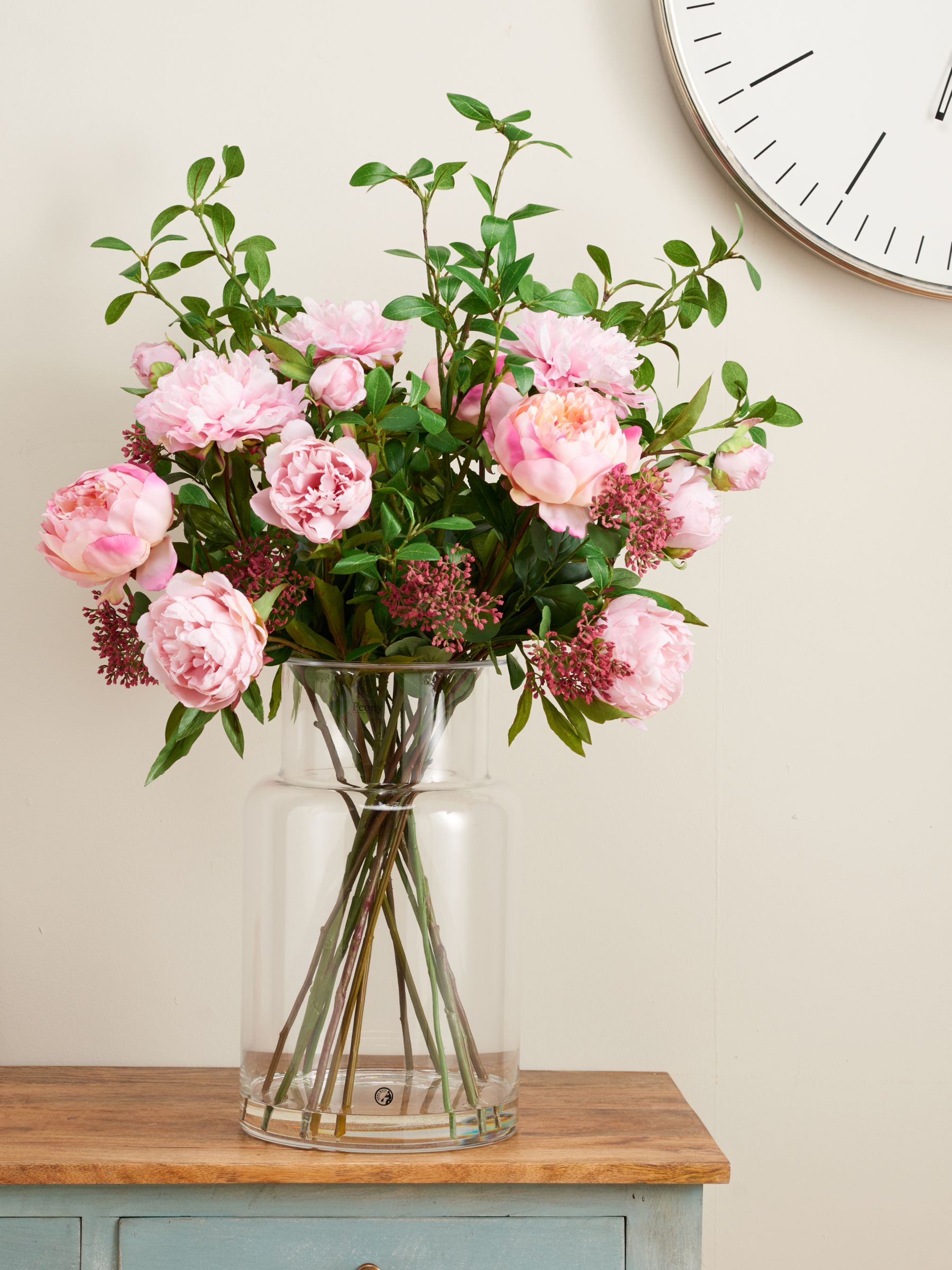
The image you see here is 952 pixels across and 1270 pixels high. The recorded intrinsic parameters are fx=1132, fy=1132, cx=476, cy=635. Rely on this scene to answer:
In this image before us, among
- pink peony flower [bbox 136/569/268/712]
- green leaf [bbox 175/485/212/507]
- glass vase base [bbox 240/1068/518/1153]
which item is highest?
green leaf [bbox 175/485/212/507]

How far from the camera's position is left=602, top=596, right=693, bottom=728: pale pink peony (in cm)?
75

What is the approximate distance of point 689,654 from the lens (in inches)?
30.5

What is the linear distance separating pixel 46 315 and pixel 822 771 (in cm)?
88

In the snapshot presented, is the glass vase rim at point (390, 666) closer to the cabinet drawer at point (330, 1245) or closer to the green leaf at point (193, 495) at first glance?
the green leaf at point (193, 495)

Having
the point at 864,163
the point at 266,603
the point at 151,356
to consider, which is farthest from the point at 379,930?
the point at 864,163

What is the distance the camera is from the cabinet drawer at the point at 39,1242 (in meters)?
0.81

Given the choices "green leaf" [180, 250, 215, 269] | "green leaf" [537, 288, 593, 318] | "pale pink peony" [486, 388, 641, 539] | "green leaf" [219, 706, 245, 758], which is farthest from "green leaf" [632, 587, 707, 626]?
"green leaf" [180, 250, 215, 269]

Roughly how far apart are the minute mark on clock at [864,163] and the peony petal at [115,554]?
0.78 m

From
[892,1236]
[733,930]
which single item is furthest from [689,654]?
[892,1236]

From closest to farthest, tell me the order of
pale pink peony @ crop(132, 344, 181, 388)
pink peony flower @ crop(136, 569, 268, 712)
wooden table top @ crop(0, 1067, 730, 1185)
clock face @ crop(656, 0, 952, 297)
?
1. pink peony flower @ crop(136, 569, 268, 712)
2. wooden table top @ crop(0, 1067, 730, 1185)
3. pale pink peony @ crop(132, 344, 181, 388)
4. clock face @ crop(656, 0, 952, 297)

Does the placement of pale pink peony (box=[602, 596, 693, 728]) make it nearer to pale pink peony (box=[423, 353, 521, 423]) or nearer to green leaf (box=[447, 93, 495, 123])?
pale pink peony (box=[423, 353, 521, 423])

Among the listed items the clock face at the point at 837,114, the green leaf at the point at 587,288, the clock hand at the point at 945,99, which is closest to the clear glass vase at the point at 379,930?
the green leaf at the point at 587,288

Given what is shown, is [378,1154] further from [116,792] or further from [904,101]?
[904,101]

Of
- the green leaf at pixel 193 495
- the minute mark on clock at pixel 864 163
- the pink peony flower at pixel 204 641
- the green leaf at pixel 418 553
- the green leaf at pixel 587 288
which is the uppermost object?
the minute mark on clock at pixel 864 163
